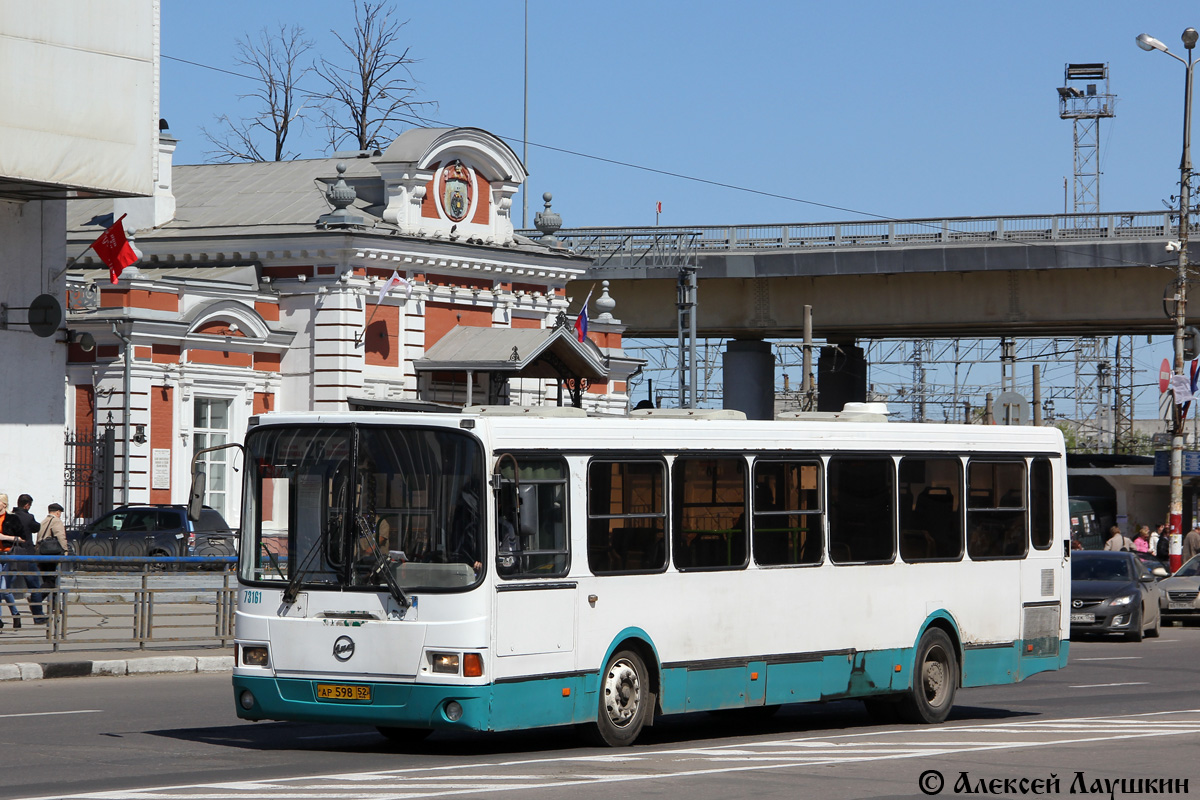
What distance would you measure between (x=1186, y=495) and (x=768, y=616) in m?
38.5

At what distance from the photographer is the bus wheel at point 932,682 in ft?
51.7

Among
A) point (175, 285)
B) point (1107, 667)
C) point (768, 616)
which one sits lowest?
point (1107, 667)

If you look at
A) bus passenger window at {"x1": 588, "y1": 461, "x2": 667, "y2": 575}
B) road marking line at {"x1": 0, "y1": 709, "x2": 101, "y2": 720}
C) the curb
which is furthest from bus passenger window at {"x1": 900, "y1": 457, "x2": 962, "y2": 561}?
the curb

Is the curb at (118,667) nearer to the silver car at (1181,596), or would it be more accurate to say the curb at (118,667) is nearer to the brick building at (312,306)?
the brick building at (312,306)

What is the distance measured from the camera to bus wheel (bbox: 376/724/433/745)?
44.7 ft

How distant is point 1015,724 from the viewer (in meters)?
15.5

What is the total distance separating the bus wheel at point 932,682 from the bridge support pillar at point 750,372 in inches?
1604

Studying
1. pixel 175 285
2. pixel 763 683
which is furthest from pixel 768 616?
pixel 175 285

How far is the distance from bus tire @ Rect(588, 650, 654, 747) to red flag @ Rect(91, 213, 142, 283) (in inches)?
1050

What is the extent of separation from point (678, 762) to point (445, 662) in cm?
174

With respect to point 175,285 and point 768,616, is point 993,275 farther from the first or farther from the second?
point 768,616

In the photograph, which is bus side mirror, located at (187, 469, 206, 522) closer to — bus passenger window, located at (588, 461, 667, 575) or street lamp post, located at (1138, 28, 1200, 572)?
bus passenger window, located at (588, 461, 667, 575)

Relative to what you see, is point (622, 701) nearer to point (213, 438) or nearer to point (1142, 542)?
point (213, 438)

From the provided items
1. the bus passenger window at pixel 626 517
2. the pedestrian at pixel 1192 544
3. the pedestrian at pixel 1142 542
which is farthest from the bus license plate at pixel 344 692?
the pedestrian at pixel 1142 542
